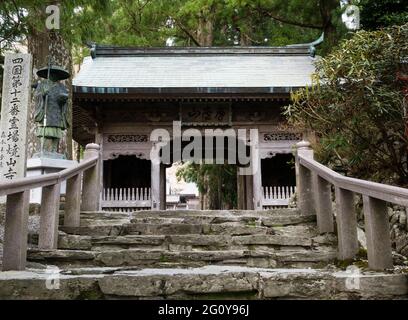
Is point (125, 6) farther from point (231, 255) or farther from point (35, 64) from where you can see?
point (231, 255)

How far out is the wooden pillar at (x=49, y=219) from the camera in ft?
14.7

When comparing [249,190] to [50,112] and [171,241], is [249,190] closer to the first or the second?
[50,112]

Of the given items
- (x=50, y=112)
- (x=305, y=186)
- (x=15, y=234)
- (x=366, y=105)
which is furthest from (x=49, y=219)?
(x=366, y=105)

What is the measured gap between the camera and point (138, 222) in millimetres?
5434

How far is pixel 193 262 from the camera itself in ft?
14.1

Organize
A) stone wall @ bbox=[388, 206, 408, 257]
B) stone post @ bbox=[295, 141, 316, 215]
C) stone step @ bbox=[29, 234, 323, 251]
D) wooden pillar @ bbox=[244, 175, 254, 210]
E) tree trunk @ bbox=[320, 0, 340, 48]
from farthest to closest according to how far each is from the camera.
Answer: tree trunk @ bbox=[320, 0, 340, 48] < wooden pillar @ bbox=[244, 175, 254, 210] < stone wall @ bbox=[388, 206, 408, 257] < stone post @ bbox=[295, 141, 316, 215] < stone step @ bbox=[29, 234, 323, 251]

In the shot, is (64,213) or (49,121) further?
(49,121)

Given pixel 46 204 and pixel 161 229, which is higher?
pixel 46 204

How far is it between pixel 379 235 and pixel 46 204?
374 centimetres

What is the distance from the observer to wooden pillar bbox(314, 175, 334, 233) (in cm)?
493

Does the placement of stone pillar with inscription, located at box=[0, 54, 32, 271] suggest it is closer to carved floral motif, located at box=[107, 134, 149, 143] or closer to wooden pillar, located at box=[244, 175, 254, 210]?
carved floral motif, located at box=[107, 134, 149, 143]

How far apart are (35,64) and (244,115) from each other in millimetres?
5879

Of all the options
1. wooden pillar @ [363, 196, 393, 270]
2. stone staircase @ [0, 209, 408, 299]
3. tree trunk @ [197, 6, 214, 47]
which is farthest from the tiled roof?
wooden pillar @ [363, 196, 393, 270]
